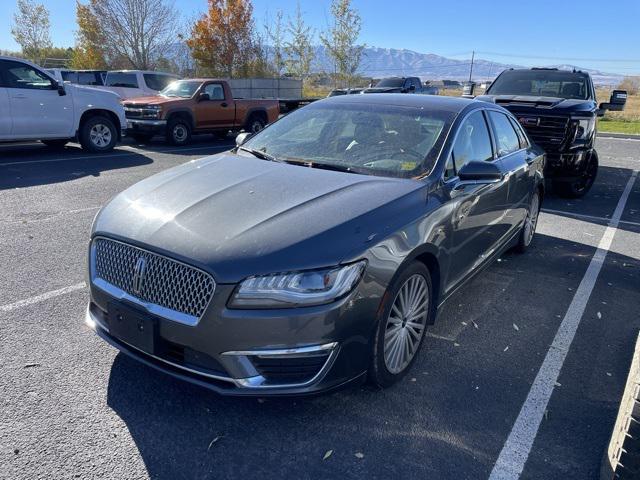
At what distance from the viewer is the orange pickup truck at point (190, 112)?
12578mm

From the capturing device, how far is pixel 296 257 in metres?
2.36

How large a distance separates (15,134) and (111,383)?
877 centimetres

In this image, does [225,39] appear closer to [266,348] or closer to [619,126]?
[619,126]

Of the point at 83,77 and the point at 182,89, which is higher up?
the point at 83,77

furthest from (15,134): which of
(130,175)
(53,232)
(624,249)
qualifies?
(624,249)

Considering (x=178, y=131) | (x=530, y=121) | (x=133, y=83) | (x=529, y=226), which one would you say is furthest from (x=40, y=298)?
(x=133, y=83)

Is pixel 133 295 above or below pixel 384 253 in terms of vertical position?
below

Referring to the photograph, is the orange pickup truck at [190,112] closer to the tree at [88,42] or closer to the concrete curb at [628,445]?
the concrete curb at [628,445]

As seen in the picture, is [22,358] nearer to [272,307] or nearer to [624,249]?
[272,307]

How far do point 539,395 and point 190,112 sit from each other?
12.0 metres

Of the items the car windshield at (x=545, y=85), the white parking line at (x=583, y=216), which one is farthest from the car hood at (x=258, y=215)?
the car windshield at (x=545, y=85)

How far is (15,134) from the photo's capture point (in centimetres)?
970

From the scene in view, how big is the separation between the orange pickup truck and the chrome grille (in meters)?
10.7

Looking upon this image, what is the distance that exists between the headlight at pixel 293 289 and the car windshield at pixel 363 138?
1.21m
